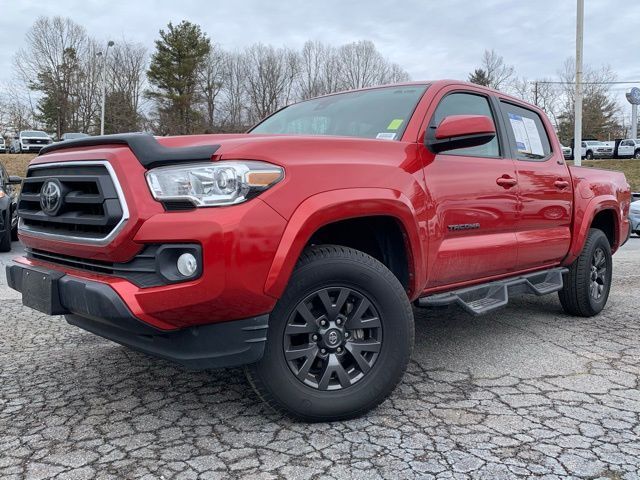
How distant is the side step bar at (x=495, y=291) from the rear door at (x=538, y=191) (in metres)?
0.11

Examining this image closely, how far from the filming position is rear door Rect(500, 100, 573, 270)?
A: 4.09 metres

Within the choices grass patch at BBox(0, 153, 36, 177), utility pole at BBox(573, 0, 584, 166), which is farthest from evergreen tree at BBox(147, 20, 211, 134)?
utility pole at BBox(573, 0, 584, 166)

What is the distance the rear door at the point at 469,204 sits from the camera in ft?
10.8

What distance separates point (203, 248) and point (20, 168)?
1121 inches

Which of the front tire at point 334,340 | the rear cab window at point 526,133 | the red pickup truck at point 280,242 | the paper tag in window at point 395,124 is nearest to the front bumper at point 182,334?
the red pickup truck at point 280,242

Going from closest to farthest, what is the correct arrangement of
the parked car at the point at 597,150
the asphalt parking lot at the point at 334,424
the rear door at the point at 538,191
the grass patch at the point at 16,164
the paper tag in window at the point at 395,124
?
the asphalt parking lot at the point at 334,424, the paper tag in window at the point at 395,124, the rear door at the point at 538,191, the grass patch at the point at 16,164, the parked car at the point at 597,150

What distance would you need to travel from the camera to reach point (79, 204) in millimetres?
2676

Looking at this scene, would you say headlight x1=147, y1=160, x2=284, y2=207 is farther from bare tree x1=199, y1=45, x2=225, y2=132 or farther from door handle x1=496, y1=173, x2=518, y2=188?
bare tree x1=199, y1=45, x2=225, y2=132

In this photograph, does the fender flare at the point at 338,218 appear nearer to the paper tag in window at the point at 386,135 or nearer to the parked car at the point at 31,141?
the paper tag in window at the point at 386,135

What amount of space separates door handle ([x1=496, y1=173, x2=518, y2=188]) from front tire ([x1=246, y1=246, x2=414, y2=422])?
1.39 m

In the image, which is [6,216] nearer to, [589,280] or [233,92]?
[589,280]

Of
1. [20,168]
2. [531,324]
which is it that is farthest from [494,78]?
[531,324]

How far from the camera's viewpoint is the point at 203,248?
229 cm

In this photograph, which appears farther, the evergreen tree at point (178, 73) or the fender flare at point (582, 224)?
the evergreen tree at point (178, 73)
